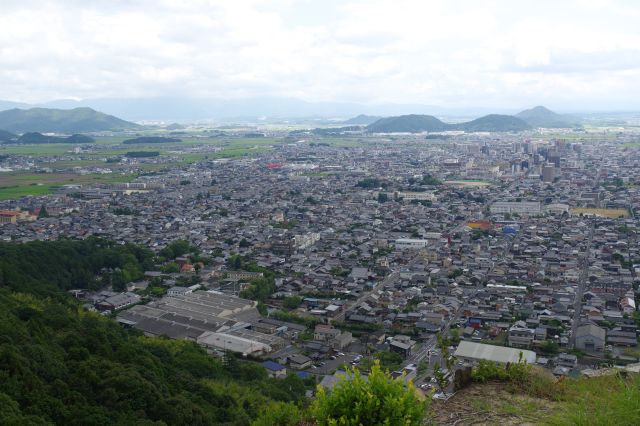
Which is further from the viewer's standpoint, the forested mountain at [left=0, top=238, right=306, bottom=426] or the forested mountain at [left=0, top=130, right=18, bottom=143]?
the forested mountain at [left=0, top=130, right=18, bottom=143]

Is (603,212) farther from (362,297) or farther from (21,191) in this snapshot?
(21,191)

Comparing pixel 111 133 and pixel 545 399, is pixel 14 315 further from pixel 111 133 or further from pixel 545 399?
pixel 111 133

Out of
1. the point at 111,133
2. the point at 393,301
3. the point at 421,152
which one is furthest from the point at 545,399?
the point at 111,133

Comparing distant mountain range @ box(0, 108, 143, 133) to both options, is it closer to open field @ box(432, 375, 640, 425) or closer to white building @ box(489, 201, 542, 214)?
white building @ box(489, 201, 542, 214)

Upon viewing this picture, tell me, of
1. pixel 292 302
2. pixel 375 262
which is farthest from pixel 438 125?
pixel 292 302

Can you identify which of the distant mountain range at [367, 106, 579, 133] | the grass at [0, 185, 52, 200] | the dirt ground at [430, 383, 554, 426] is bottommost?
the grass at [0, 185, 52, 200]

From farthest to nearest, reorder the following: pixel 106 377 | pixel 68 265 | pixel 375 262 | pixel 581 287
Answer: pixel 375 262 → pixel 68 265 → pixel 581 287 → pixel 106 377

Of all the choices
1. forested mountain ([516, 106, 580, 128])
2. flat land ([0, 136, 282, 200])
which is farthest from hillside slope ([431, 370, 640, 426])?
forested mountain ([516, 106, 580, 128])
